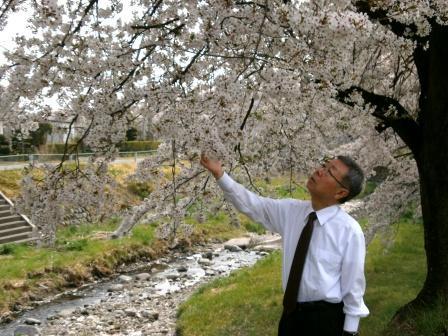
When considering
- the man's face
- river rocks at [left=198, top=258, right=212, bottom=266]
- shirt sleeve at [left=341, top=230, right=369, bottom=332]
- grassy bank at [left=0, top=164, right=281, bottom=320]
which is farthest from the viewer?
river rocks at [left=198, top=258, right=212, bottom=266]

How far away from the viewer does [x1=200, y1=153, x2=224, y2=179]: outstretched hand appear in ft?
11.2

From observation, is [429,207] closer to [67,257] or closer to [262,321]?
[262,321]

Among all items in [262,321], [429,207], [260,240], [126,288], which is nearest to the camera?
[429,207]

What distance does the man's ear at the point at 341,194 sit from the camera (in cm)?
306

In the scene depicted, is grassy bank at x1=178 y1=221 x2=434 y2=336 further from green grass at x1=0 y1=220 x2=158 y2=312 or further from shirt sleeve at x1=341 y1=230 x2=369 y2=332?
green grass at x1=0 y1=220 x2=158 y2=312

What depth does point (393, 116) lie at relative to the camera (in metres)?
5.62

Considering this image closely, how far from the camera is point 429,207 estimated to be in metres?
5.85

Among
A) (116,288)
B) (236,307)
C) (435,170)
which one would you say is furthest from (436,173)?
(116,288)

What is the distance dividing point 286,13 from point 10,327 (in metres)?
8.85

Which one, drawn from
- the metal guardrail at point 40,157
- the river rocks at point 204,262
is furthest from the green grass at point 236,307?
the river rocks at point 204,262

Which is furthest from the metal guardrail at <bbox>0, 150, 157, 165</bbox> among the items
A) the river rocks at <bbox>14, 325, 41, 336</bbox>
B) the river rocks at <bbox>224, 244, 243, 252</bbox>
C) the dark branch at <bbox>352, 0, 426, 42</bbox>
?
the river rocks at <bbox>224, 244, 243, 252</bbox>

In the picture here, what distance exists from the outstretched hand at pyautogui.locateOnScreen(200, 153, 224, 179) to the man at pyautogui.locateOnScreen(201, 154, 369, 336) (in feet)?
2.05

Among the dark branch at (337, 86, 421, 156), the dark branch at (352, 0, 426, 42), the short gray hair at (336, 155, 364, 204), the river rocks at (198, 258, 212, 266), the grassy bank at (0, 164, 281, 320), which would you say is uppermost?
the dark branch at (352, 0, 426, 42)

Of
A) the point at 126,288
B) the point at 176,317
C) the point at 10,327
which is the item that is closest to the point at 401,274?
the point at 176,317
